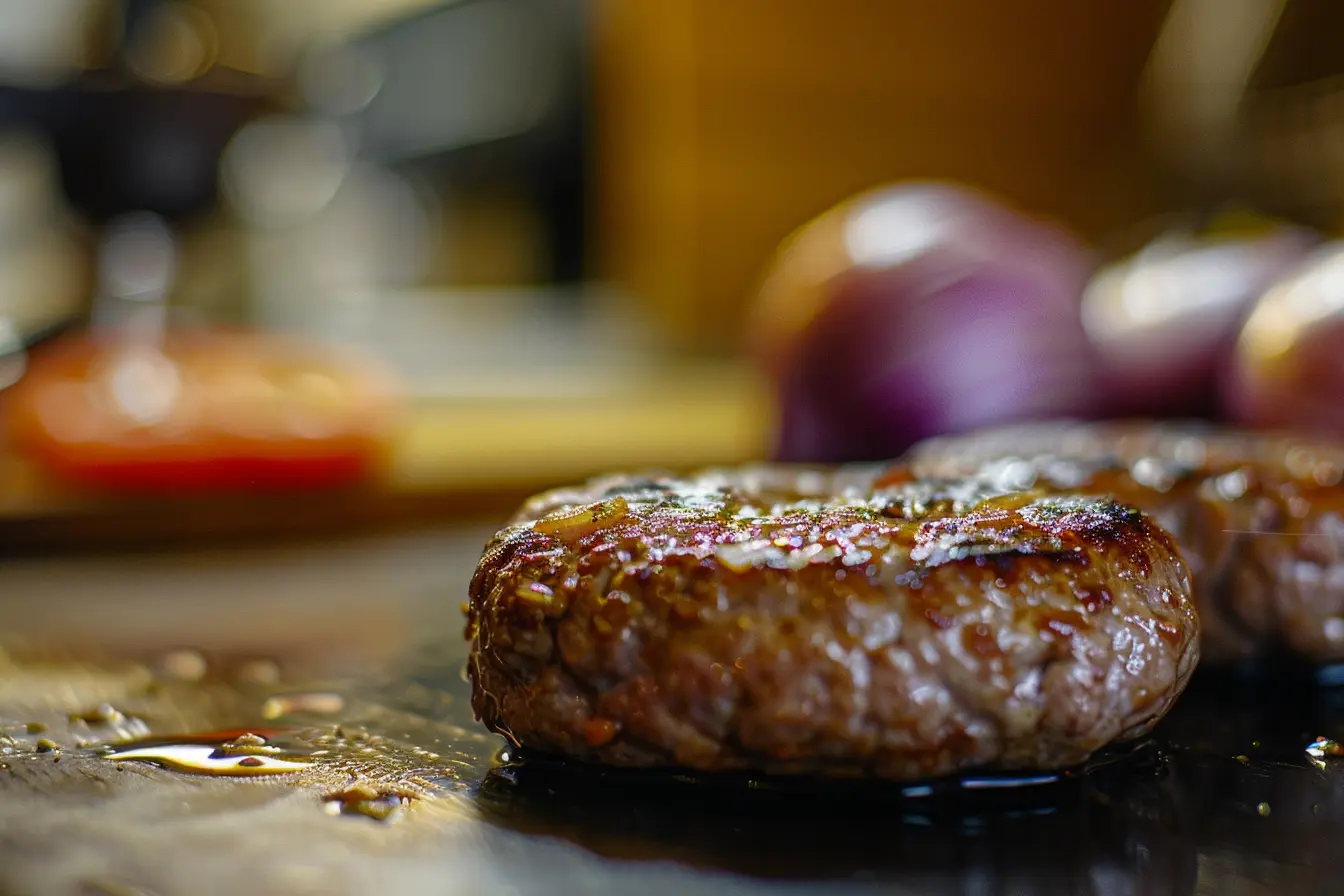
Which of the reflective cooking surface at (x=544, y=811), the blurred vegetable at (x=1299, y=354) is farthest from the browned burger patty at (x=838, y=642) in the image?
the blurred vegetable at (x=1299, y=354)

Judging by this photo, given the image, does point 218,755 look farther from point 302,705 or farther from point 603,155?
point 603,155


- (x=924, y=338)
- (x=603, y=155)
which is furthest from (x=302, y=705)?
(x=603, y=155)

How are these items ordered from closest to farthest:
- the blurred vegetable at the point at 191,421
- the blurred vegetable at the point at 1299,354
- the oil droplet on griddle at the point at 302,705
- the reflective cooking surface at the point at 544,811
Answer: the reflective cooking surface at the point at 544,811 < the oil droplet on griddle at the point at 302,705 < the blurred vegetable at the point at 1299,354 < the blurred vegetable at the point at 191,421

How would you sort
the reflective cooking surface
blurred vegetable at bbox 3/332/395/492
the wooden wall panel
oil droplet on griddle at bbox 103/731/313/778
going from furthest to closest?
1. the wooden wall panel
2. blurred vegetable at bbox 3/332/395/492
3. oil droplet on griddle at bbox 103/731/313/778
4. the reflective cooking surface

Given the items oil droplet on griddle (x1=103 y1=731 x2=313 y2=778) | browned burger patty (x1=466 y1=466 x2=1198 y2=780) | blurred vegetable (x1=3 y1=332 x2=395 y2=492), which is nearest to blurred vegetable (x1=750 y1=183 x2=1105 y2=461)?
blurred vegetable (x1=3 y1=332 x2=395 y2=492)

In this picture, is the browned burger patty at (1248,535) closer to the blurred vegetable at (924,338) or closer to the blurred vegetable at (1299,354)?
the blurred vegetable at (1299,354)

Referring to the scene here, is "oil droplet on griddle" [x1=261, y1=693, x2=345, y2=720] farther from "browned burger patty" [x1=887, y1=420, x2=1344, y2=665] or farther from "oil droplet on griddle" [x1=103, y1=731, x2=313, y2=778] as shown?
"browned burger patty" [x1=887, y1=420, x2=1344, y2=665]
